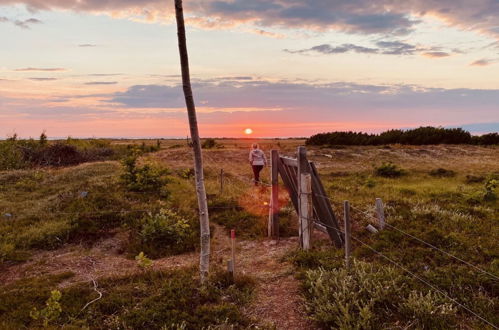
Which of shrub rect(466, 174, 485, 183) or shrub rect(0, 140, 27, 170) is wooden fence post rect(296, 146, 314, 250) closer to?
shrub rect(466, 174, 485, 183)

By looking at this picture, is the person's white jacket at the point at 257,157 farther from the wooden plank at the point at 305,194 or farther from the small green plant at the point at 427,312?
the small green plant at the point at 427,312

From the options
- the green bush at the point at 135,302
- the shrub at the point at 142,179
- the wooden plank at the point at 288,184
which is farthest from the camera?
the shrub at the point at 142,179

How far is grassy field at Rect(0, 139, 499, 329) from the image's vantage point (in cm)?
667

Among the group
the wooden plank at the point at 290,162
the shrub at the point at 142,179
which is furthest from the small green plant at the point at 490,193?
the shrub at the point at 142,179

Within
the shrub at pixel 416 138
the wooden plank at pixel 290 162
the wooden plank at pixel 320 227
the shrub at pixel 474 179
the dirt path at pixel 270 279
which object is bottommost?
the dirt path at pixel 270 279

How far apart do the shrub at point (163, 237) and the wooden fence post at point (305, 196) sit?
3.63m

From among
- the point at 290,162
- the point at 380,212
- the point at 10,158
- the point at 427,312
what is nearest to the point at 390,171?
the point at 380,212

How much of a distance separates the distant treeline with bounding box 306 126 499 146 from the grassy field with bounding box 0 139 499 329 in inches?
971

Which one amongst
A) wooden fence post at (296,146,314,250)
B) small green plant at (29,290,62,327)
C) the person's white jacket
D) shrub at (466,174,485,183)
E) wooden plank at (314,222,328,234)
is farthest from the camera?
shrub at (466,174,485,183)

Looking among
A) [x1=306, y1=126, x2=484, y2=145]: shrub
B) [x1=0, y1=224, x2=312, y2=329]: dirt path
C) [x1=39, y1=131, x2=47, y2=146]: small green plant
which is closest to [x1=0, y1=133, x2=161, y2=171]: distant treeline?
[x1=39, y1=131, x2=47, y2=146]: small green plant

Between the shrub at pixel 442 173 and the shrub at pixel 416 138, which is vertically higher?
the shrub at pixel 416 138

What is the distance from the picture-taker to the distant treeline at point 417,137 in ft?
147

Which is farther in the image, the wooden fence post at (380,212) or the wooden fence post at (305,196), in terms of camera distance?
the wooden fence post at (380,212)

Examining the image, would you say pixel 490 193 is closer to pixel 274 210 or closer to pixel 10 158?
pixel 274 210
